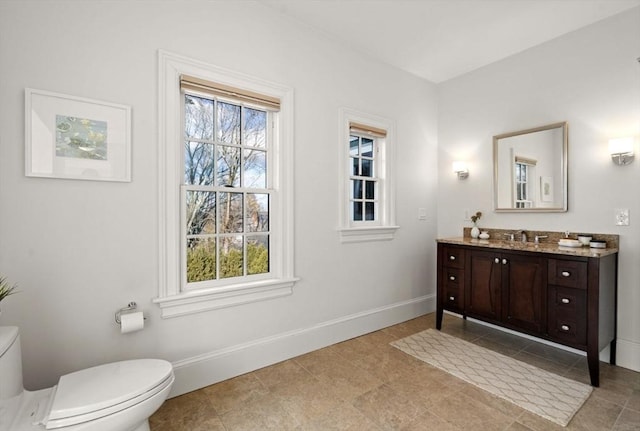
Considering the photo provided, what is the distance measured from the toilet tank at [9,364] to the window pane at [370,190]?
9.07 feet

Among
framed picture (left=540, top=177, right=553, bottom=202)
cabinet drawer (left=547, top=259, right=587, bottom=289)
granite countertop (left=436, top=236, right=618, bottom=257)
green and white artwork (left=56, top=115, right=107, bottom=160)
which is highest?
green and white artwork (left=56, top=115, right=107, bottom=160)

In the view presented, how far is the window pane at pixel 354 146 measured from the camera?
3.15m

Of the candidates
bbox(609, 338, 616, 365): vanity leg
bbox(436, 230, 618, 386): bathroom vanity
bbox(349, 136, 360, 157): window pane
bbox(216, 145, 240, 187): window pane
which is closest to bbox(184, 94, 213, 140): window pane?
bbox(216, 145, 240, 187): window pane

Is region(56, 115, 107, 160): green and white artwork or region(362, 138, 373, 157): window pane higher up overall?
region(362, 138, 373, 157): window pane

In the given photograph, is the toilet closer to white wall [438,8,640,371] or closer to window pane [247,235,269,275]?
window pane [247,235,269,275]

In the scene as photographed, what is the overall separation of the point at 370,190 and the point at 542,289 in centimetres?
174

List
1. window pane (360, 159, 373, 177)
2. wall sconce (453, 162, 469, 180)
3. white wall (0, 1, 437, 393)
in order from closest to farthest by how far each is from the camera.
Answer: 1. white wall (0, 1, 437, 393)
2. window pane (360, 159, 373, 177)
3. wall sconce (453, 162, 469, 180)

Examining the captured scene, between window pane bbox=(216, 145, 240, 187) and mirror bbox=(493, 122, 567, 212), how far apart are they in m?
2.70

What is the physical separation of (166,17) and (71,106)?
2.78 feet

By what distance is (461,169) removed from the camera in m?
3.56

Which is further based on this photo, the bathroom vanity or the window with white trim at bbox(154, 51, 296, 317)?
the bathroom vanity

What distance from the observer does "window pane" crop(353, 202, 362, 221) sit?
3166 mm

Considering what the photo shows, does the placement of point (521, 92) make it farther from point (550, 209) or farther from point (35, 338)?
point (35, 338)

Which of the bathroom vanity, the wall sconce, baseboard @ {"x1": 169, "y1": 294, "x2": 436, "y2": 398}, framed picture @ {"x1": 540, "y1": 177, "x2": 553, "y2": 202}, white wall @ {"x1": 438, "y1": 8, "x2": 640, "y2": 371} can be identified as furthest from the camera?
the wall sconce
